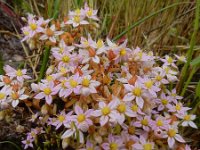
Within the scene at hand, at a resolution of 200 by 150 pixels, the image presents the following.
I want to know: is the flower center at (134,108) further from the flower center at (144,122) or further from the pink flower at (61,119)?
the pink flower at (61,119)

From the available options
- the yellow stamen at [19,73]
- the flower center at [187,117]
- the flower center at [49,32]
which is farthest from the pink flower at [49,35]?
the flower center at [187,117]

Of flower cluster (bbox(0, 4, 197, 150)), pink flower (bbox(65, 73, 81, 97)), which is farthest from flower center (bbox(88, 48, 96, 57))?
pink flower (bbox(65, 73, 81, 97))

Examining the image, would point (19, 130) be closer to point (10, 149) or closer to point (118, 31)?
point (10, 149)

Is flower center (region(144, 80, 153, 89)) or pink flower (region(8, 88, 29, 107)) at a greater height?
flower center (region(144, 80, 153, 89))

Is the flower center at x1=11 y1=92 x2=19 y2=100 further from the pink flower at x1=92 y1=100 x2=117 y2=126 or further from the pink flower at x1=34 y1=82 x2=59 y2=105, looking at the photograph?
the pink flower at x1=92 y1=100 x2=117 y2=126

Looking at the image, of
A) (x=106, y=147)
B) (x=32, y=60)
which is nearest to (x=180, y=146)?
(x=106, y=147)

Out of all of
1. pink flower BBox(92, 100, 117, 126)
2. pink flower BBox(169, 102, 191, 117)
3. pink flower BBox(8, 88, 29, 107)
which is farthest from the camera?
pink flower BBox(169, 102, 191, 117)

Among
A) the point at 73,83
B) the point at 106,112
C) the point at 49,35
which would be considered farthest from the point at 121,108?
the point at 49,35
